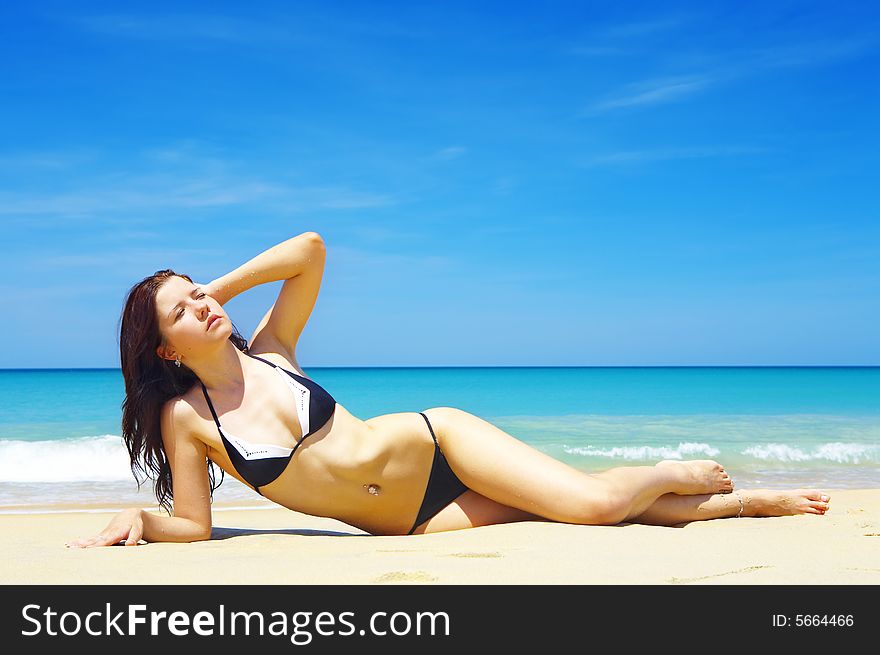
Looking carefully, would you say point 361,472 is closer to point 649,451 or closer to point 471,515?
point 471,515

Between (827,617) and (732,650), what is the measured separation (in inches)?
20.4

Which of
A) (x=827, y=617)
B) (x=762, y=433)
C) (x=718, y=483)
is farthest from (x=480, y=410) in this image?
(x=827, y=617)

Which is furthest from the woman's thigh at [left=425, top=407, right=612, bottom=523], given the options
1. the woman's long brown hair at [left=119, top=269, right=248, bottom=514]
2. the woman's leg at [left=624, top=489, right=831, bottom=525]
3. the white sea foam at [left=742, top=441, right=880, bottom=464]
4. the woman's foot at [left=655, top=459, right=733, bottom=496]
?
the white sea foam at [left=742, top=441, right=880, bottom=464]

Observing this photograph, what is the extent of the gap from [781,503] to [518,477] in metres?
1.85

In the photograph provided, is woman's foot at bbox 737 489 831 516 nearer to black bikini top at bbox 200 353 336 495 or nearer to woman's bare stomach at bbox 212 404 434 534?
woman's bare stomach at bbox 212 404 434 534

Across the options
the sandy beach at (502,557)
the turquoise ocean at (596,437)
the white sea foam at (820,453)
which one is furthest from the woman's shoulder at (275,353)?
the white sea foam at (820,453)

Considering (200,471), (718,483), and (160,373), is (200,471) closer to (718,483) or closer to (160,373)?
(160,373)

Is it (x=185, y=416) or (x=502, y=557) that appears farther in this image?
(x=185, y=416)

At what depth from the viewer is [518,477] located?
4.59 metres

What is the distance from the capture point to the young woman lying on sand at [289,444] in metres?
4.35

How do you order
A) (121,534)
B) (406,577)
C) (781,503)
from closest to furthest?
1. (406,577)
2. (121,534)
3. (781,503)

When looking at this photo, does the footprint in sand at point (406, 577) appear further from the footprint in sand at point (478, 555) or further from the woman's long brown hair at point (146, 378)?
the woman's long brown hair at point (146, 378)

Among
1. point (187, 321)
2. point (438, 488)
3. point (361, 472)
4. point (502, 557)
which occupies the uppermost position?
point (187, 321)

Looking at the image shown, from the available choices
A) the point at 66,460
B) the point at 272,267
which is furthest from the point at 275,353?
the point at 66,460
